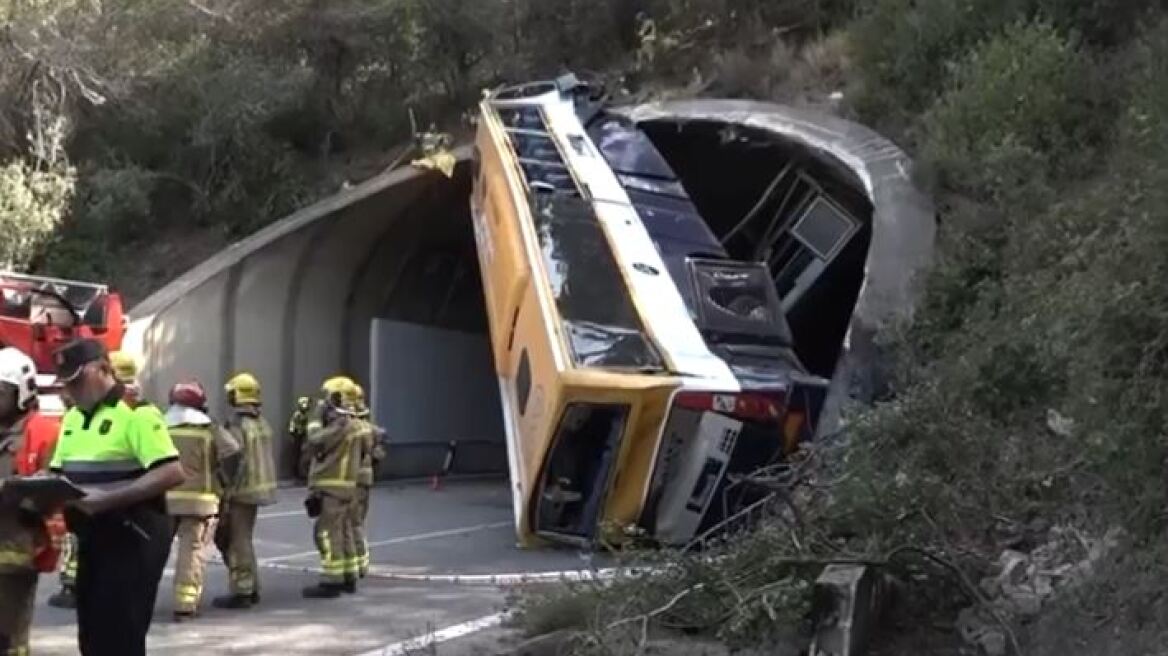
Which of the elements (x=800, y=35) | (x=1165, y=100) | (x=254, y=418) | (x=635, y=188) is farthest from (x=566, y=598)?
(x=800, y=35)

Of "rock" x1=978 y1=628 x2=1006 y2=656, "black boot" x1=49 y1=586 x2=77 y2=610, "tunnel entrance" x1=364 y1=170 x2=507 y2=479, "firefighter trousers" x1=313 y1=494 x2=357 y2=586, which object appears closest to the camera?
"rock" x1=978 y1=628 x2=1006 y2=656

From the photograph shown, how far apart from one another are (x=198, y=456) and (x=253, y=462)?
29.2 inches

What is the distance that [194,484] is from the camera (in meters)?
9.73

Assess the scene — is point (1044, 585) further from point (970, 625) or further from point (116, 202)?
point (116, 202)

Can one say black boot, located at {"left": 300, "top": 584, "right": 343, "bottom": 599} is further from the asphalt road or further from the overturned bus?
the overturned bus

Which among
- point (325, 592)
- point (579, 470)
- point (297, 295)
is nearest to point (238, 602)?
point (325, 592)

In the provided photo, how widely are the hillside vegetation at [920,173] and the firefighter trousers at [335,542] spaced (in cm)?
342

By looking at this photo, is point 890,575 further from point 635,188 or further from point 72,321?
point 72,321

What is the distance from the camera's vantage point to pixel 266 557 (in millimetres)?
12891

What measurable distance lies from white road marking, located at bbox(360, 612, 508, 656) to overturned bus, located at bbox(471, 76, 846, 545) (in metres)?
1.34

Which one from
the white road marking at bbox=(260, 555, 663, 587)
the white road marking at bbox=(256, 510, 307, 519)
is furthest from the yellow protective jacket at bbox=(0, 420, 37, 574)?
the white road marking at bbox=(256, 510, 307, 519)

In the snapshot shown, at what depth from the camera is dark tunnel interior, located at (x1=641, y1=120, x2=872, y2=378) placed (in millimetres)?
16922

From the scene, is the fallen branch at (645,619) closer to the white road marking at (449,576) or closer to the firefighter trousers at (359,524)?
the white road marking at (449,576)

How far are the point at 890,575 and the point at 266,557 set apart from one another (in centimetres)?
728
